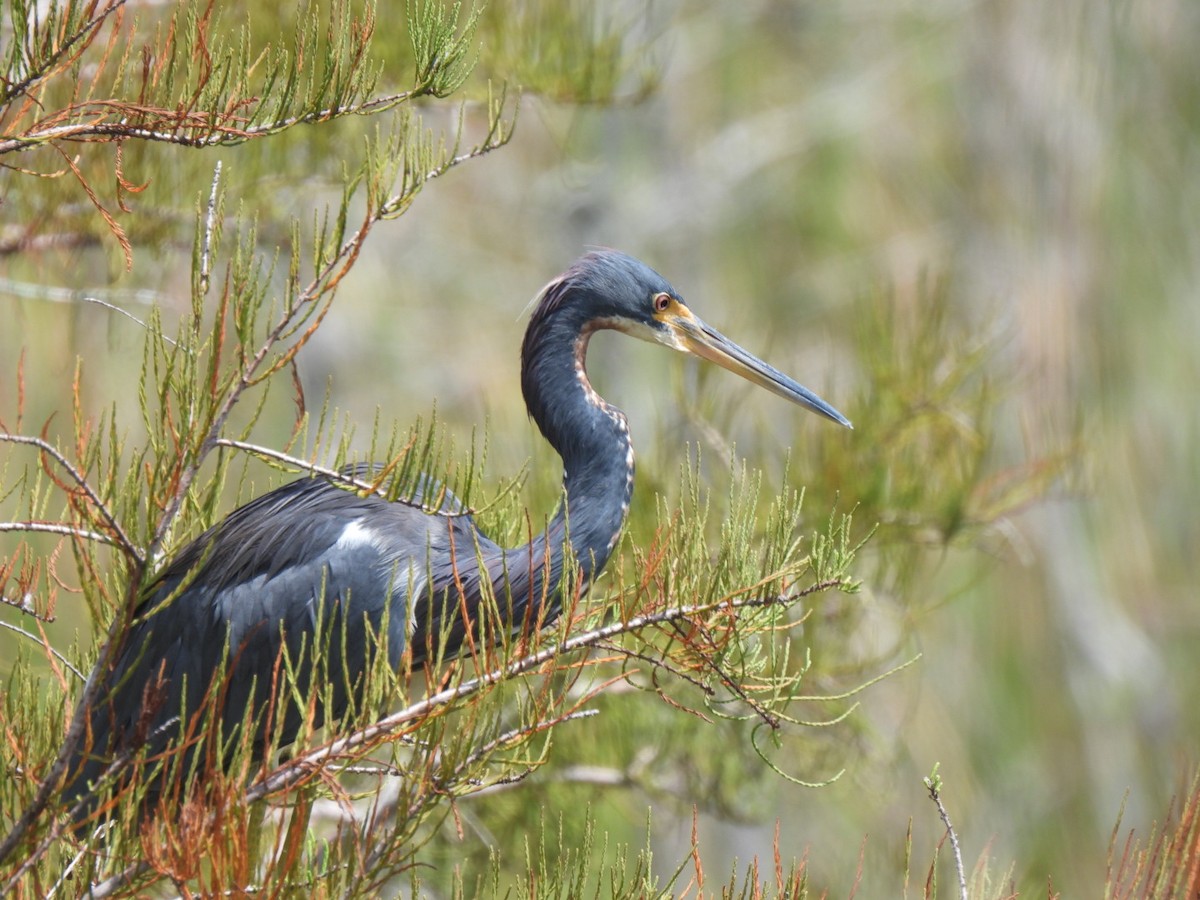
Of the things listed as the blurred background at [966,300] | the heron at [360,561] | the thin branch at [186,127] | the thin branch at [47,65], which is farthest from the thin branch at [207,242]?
the blurred background at [966,300]

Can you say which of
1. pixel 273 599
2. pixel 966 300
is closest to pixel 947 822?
pixel 273 599

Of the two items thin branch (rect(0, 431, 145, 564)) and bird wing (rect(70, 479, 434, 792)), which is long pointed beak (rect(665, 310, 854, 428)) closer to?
bird wing (rect(70, 479, 434, 792))

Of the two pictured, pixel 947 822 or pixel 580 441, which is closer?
pixel 947 822

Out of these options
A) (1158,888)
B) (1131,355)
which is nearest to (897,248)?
(1131,355)

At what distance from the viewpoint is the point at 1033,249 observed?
382 inches

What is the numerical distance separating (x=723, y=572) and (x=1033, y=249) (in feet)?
27.1

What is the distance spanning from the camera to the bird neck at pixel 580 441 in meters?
2.82

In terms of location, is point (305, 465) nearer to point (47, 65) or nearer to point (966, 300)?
point (47, 65)

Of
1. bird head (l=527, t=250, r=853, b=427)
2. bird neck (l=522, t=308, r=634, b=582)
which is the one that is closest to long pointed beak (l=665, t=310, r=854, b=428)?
bird head (l=527, t=250, r=853, b=427)

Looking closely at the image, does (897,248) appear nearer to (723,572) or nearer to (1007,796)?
(1007,796)

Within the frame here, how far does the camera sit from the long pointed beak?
10.4ft

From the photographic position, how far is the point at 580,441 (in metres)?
2.91

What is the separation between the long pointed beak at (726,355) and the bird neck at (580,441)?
0.87 ft

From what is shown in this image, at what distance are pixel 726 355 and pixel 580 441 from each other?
1.55 ft
